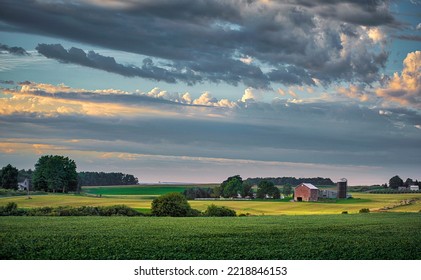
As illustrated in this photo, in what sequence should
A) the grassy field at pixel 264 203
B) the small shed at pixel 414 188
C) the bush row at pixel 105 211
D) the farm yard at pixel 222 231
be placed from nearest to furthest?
the farm yard at pixel 222 231 < the small shed at pixel 414 188 < the grassy field at pixel 264 203 < the bush row at pixel 105 211

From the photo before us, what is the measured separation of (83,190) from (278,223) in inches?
286

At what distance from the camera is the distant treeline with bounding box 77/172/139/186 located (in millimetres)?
19425

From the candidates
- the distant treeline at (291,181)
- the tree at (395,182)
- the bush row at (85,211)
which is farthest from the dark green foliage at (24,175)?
the tree at (395,182)

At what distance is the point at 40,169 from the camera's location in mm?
19562

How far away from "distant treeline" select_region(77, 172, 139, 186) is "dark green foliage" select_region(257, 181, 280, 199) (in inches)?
175

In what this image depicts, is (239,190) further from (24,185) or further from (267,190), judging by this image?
(24,185)

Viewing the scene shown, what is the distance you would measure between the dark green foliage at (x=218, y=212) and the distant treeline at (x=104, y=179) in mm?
5383

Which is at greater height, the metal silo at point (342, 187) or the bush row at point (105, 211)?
the metal silo at point (342, 187)

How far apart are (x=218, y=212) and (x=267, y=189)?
163 inches

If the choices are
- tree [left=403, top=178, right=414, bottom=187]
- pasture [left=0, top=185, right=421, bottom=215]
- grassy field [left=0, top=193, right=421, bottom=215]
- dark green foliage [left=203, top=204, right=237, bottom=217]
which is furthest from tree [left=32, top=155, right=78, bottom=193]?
tree [left=403, top=178, right=414, bottom=187]

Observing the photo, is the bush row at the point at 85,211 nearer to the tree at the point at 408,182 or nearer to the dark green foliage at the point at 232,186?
the dark green foliage at the point at 232,186

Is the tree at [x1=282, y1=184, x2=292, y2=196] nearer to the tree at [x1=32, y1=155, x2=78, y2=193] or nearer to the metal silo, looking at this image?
the metal silo

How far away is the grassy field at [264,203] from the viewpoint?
2230 cm
